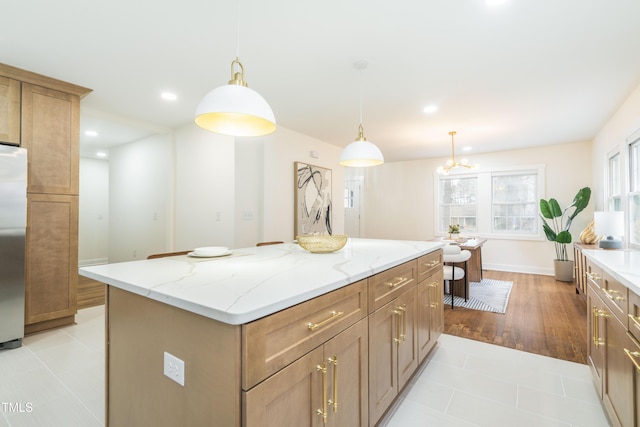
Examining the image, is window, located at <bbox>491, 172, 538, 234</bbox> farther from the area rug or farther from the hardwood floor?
the hardwood floor

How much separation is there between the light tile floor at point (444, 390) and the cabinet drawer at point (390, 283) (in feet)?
2.37

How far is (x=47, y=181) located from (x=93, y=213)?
4.41 metres

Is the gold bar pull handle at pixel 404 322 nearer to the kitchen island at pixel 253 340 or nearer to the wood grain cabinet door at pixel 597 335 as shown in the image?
the kitchen island at pixel 253 340

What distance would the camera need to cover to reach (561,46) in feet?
7.33

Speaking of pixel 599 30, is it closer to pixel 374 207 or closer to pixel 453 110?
pixel 453 110

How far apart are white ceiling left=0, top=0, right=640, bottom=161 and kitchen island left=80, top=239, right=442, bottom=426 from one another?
62.4 inches

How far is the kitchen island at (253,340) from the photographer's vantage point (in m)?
0.86

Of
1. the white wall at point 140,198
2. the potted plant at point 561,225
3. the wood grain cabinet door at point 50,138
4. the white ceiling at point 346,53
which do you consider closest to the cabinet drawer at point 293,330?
the white ceiling at point 346,53

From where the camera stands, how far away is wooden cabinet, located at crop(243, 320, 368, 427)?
2.93ft

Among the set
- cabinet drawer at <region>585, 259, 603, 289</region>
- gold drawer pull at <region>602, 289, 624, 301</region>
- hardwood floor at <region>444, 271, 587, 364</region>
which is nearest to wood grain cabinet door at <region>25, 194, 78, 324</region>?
hardwood floor at <region>444, 271, 587, 364</region>

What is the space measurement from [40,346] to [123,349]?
2.20 meters

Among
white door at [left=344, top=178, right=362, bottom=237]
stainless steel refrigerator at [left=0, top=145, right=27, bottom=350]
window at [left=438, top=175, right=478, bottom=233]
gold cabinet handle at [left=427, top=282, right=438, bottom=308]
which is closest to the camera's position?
gold cabinet handle at [left=427, top=282, right=438, bottom=308]

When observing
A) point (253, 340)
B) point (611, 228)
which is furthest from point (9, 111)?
point (611, 228)

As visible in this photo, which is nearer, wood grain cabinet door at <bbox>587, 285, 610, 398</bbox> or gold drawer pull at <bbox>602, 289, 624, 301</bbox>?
gold drawer pull at <bbox>602, 289, 624, 301</bbox>
